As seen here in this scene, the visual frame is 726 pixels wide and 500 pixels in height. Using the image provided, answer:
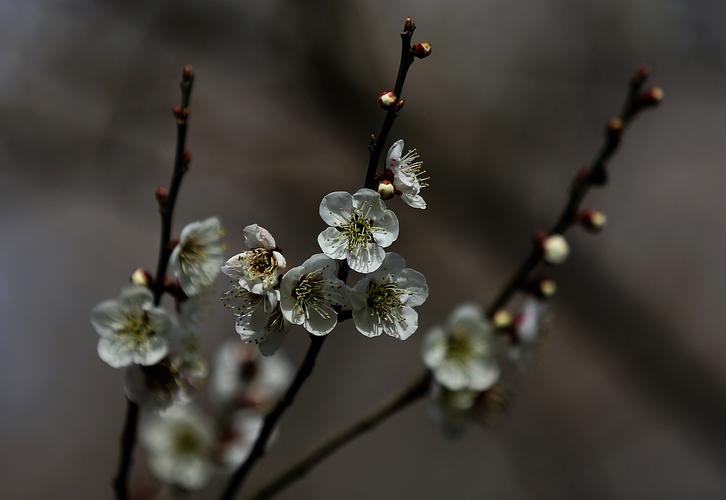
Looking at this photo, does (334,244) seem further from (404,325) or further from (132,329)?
(132,329)

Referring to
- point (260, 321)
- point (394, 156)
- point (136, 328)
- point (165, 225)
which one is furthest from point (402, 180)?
point (136, 328)

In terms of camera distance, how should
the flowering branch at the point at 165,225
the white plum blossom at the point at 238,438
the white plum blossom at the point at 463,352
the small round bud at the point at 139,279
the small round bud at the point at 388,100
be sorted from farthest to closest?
the white plum blossom at the point at 238,438 < the white plum blossom at the point at 463,352 < the small round bud at the point at 139,279 < the flowering branch at the point at 165,225 < the small round bud at the point at 388,100

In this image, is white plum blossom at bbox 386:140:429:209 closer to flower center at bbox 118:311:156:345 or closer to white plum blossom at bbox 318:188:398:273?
white plum blossom at bbox 318:188:398:273

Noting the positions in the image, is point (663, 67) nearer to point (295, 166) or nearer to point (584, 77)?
point (584, 77)

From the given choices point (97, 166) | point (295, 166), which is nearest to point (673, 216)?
point (295, 166)

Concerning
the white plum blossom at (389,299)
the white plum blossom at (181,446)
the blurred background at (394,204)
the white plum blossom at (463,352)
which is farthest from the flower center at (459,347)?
the blurred background at (394,204)

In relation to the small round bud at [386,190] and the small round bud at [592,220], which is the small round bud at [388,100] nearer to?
the small round bud at [386,190]

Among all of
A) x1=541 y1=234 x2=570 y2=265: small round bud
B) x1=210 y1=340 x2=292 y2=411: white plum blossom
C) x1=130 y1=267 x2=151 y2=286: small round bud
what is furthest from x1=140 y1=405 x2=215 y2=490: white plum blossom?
x1=541 y1=234 x2=570 y2=265: small round bud
